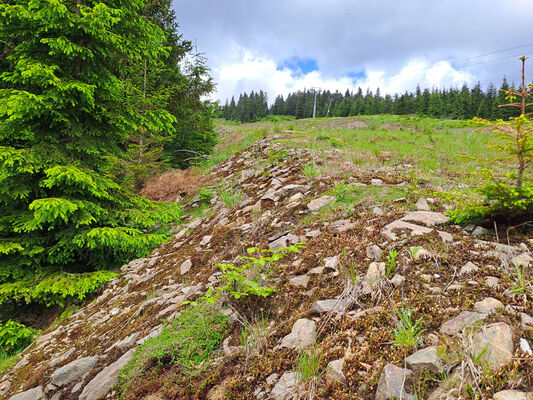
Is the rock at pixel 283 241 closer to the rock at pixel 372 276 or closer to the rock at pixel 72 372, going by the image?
the rock at pixel 372 276

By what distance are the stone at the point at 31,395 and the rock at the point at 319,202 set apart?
13.0 feet

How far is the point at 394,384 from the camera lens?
4.77 feet

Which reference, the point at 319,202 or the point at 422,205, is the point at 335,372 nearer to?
the point at 422,205

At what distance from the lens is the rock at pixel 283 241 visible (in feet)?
11.5

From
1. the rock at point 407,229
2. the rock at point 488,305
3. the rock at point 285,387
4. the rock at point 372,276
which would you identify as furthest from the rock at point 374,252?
the rock at point 285,387

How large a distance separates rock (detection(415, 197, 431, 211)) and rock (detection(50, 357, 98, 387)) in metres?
4.33

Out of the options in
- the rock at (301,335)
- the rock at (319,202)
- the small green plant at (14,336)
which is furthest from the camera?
the small green plant at (14,336)

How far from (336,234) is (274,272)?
931mm

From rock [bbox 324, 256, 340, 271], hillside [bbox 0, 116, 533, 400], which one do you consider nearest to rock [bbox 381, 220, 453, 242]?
hillside [bbox 0, 116, 533, 400]

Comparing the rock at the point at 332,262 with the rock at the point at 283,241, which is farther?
the rock at the point at 283,241

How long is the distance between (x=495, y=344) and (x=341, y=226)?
2065 mm

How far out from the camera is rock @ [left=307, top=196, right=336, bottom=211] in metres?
4.27

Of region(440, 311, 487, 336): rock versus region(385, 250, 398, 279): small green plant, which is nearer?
region(440, 311, 487, 336): rock

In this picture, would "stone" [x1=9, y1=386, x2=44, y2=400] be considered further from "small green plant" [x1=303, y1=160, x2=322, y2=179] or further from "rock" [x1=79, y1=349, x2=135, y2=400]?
"small green plant" [x1=303, y1=160, x2=322, y2=179]
